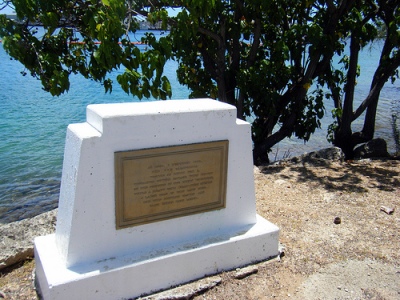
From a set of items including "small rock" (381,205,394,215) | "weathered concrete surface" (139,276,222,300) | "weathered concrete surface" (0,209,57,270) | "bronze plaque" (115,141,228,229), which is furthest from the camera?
"small rock" (381,205,394,215)

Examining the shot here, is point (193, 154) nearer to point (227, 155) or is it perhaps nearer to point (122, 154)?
point (227, 155)

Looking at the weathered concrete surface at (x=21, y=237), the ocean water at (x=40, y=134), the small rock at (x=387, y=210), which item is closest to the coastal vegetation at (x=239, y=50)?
the weathered concrete surface at (x=21, y=237)

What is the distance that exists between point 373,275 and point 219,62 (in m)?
4.97

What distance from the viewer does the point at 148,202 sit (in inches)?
141

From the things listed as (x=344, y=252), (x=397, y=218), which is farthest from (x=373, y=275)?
(x=397, y=218)

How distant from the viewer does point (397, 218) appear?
5094 millimetres

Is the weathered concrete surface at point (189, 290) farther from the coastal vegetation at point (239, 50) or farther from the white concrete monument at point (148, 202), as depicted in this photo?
the coastal vegetation at point (239, 50)

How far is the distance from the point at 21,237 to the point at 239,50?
523 cm

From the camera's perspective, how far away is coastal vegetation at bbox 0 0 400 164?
5.54 m

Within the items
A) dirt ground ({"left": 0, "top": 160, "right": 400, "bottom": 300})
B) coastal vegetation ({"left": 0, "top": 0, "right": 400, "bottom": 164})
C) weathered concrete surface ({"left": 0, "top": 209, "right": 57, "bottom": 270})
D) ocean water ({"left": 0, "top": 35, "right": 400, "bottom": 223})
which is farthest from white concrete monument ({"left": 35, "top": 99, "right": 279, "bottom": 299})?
ocean water ({"left": 0, "top": 35, "right": 400, "bottom": 223})

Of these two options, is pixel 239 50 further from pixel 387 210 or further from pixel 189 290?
pixel 189 290

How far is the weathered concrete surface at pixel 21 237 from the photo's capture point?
429cm

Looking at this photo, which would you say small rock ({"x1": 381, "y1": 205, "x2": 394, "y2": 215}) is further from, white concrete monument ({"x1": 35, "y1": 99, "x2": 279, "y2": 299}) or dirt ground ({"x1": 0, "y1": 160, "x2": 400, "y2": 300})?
white concrete monument ({"x1": 35, "y1": 99, "x2": 279, "y2": 299})

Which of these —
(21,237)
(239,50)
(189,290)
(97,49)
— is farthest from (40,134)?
(189,290)
